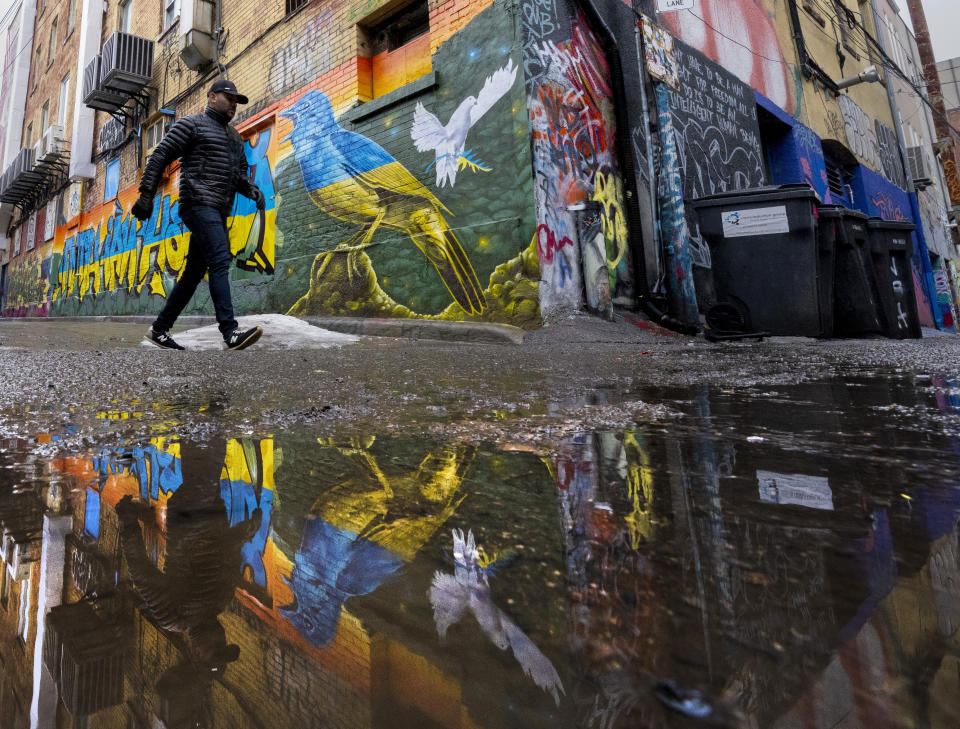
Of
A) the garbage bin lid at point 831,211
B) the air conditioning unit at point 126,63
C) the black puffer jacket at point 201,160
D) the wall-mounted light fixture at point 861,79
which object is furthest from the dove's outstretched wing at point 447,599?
the air conditioning unit at point 126,63

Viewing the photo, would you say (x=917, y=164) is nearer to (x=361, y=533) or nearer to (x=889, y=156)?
(x=889, y=156)

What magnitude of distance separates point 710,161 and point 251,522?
769 centimetres

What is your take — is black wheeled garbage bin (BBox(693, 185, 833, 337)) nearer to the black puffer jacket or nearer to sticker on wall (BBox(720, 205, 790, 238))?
sticker on wall (BBox(720, 205, 790, 238))

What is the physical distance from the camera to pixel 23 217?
18.3m

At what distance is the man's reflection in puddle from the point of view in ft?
1.39

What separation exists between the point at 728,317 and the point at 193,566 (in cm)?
504

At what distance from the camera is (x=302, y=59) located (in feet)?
23.7

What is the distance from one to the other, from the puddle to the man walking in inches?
112

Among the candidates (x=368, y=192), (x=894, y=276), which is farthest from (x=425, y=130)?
(x=894, y=276)

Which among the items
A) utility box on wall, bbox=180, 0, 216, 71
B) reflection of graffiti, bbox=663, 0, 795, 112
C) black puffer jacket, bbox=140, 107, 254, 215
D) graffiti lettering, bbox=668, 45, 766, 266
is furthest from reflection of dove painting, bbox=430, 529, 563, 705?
utility box on wall, bbox=180, 0, 216, 71

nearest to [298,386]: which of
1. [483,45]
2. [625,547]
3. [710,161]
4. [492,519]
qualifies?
[492,519]

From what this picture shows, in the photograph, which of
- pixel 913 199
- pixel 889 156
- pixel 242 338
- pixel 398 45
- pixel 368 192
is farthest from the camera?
pixel 889 156

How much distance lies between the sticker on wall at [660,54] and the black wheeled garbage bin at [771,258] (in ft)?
7.17

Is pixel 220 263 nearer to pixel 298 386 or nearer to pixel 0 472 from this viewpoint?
pixel 298 386
